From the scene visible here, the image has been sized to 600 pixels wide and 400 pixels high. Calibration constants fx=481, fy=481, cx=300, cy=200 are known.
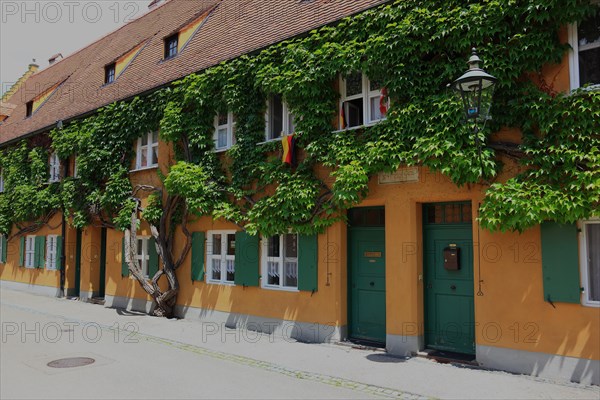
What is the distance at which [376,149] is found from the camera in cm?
836

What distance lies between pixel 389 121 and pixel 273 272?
427 centimetres

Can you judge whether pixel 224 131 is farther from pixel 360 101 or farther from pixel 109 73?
pixel 109 73

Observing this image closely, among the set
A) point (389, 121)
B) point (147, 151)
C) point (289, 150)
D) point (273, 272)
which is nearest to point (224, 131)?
point (289, 150)

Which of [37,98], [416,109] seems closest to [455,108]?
[416,109]

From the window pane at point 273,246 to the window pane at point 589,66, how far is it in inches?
253

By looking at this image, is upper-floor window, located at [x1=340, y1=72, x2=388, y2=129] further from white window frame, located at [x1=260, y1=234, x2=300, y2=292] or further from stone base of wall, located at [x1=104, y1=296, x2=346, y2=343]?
stone base of wall, located at [x1=104, y1=296, x2=346, y2=343]

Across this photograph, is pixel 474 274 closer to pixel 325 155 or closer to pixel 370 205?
pixel 370 205

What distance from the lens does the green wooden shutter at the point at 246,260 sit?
1072 cm

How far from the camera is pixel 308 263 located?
9688mm

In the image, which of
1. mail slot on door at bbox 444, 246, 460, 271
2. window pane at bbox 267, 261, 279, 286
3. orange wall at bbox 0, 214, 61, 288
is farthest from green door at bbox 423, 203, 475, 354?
orange wall at bbox 0, 214, 61, 288

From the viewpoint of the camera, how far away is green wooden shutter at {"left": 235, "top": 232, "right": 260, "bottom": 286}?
10719 mm

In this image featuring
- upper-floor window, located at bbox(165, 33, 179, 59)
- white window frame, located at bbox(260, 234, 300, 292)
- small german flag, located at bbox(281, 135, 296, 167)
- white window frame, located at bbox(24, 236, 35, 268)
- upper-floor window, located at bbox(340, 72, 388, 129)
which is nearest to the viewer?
upper-floor window, located at bbox(340, 72, 388, 129)

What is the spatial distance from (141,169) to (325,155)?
6.80 meters

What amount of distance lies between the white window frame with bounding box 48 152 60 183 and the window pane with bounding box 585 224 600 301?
54.5 ft
